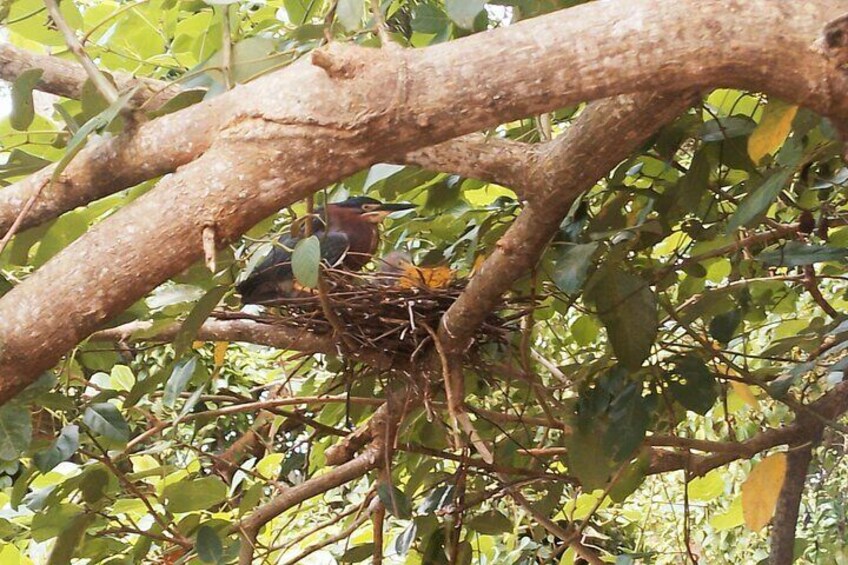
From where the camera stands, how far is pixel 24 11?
46.9 inches

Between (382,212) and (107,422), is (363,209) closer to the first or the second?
(382,212)

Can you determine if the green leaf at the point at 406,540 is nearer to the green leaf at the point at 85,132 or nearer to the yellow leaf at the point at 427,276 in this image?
the yellow leaf at the point at 427,276

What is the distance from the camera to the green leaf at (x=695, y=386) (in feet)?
3.86

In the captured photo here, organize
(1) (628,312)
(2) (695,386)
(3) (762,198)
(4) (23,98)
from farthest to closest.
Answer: (2) (695,386) → (1) (628,312) → (4) (23,98) → (3) (762,198)

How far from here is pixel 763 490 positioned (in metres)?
1.25

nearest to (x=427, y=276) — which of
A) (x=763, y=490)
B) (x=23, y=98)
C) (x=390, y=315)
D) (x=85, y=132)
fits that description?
(x=390, y=315)

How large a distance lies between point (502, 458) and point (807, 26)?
104cm

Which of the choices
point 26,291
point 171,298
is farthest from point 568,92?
point 171,298

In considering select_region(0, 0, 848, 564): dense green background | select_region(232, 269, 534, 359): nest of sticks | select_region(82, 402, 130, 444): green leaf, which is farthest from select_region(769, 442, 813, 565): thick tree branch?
select_region(82, 402, 130, 444): green leaf

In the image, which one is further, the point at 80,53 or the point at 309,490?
the point at 309,490

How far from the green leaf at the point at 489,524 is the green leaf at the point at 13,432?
683 mm

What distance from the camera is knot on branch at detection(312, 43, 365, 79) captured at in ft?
2.06

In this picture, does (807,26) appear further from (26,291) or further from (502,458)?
(502,458)

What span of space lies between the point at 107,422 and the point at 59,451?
0.23ft
